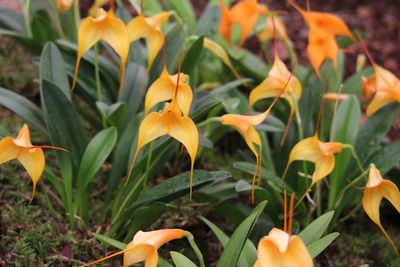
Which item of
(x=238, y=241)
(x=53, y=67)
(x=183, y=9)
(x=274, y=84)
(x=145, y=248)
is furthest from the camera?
(x=183, y=9)

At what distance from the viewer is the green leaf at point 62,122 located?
6.84ft

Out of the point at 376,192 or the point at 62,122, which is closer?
the point at 376,192

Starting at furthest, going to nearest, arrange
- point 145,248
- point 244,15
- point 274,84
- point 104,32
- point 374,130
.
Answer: point 244,15
point 374,130
point 274,84
point 104,32
point 145,248

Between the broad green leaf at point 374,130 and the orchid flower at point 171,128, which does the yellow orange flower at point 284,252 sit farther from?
the broad green leaf at point 374,130

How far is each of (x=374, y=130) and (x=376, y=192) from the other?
0.70 metres

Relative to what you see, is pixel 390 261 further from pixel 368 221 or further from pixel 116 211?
pixel 116 211

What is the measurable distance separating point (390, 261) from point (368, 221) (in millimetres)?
271

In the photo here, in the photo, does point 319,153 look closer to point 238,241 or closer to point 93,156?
point 238,241

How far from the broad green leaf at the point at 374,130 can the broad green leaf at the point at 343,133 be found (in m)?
0.09

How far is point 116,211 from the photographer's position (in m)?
2.21

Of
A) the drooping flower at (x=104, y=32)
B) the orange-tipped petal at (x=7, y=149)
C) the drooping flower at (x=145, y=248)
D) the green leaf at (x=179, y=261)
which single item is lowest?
the green leaf at (x=179, y=261)

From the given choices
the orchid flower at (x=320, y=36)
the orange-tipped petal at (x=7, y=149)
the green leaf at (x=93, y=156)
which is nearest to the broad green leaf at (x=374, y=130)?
the orchid flower at (x=320, y=36)

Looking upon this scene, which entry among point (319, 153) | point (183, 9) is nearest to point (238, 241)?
point (319, 153)

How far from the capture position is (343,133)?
7.90ft
